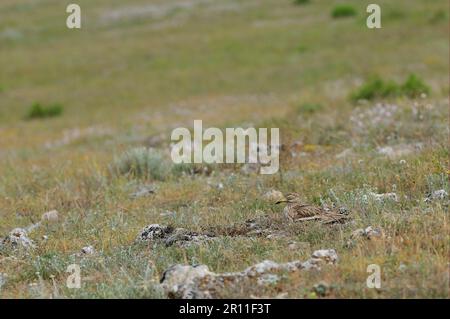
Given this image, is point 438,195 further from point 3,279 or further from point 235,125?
point 235,125

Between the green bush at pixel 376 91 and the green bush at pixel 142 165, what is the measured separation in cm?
551

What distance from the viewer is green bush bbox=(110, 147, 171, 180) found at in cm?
954

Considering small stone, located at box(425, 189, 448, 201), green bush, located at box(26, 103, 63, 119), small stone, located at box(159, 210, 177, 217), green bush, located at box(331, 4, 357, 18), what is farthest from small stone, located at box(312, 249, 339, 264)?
green bush, located at box(331, 4, 357, 18)

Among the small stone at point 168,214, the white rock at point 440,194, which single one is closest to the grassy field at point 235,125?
the small stone at point 168,214

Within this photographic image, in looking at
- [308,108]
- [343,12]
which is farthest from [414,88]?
[343,12]

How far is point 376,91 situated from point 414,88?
0.72 meters

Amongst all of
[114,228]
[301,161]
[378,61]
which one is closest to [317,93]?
[378,61]

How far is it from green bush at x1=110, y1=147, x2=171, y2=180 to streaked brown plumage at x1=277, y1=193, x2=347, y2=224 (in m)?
3.14

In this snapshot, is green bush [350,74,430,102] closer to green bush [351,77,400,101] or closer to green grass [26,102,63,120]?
green bush [351,77,400,101]

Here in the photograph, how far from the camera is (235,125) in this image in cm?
1343

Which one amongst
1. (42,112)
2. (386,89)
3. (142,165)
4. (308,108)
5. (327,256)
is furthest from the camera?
(42,112)

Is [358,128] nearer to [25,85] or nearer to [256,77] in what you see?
[256,77]

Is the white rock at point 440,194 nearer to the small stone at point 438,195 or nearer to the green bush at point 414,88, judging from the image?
the small stone at point 438,195

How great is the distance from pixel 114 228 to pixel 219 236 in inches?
45.8
